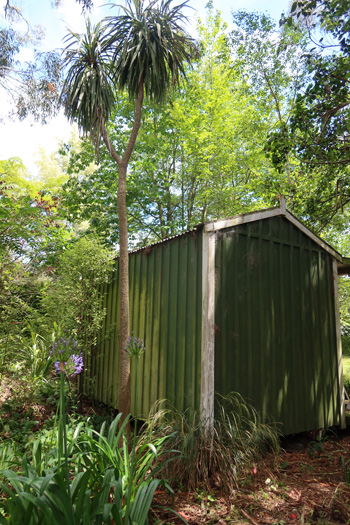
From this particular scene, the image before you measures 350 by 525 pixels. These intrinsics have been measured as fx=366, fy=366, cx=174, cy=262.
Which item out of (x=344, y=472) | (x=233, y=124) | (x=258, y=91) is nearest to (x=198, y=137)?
(x=233, y=124)

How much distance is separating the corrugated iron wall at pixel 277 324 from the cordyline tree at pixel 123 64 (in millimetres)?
1575

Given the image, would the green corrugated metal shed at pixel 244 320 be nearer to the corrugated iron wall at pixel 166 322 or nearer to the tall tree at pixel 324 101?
the corrugated iron wall at pixel 166 322

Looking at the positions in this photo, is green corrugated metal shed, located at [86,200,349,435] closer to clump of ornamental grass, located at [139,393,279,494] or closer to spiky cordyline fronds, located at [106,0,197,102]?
clump of ornamental grass, located at [139,393,279,494]

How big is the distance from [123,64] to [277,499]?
579 cm

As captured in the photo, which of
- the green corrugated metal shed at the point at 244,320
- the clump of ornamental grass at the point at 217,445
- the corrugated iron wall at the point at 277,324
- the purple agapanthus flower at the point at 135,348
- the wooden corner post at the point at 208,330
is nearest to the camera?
the purple agapanthus flower at the point at 135,348

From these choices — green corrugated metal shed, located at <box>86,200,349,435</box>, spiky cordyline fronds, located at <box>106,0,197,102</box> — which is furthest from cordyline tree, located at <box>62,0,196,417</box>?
green corrugated metal shed, located at <box>86,200,349,435</box>

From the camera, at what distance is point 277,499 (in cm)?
350

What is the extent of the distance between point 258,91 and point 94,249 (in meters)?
10.3

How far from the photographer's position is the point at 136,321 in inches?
247

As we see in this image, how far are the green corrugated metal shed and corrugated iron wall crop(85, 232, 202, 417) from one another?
15 mm

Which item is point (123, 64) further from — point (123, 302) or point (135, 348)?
point (135, 348)

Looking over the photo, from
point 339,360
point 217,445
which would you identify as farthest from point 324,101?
point 217,445

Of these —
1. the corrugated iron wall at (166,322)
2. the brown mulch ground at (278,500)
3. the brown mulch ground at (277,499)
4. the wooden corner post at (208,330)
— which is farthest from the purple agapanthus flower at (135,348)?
the corrugated iron wall at (166,322)

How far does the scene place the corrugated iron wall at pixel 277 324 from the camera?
4918 mm
